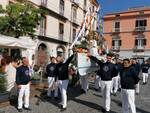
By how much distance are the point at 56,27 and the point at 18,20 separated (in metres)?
18.5

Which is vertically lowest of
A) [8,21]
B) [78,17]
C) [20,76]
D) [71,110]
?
[71,110]

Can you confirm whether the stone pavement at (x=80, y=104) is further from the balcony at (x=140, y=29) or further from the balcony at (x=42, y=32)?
the balcony at (x=140, y=29)

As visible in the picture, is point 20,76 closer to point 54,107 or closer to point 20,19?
point 54,107

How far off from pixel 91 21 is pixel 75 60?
151 inches

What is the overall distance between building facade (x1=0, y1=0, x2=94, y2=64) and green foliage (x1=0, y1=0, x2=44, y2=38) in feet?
41.5

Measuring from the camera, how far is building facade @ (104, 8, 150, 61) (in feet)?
174

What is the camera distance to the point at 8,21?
15586 millimetres

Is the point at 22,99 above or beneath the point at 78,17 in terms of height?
beneath

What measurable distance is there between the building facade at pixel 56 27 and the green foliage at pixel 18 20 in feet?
41.5

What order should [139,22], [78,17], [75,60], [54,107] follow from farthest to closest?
[139,22] → [78,17] → [75,60] → [54,107]

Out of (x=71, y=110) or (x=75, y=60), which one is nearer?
(x=71, y=110)

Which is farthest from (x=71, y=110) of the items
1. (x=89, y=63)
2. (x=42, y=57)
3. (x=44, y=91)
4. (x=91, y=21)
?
(x=42, y=57)

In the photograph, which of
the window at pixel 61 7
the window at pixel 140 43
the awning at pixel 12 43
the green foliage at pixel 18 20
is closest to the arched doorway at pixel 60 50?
the window at pixel 61 7

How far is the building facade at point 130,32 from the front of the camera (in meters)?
53.1
